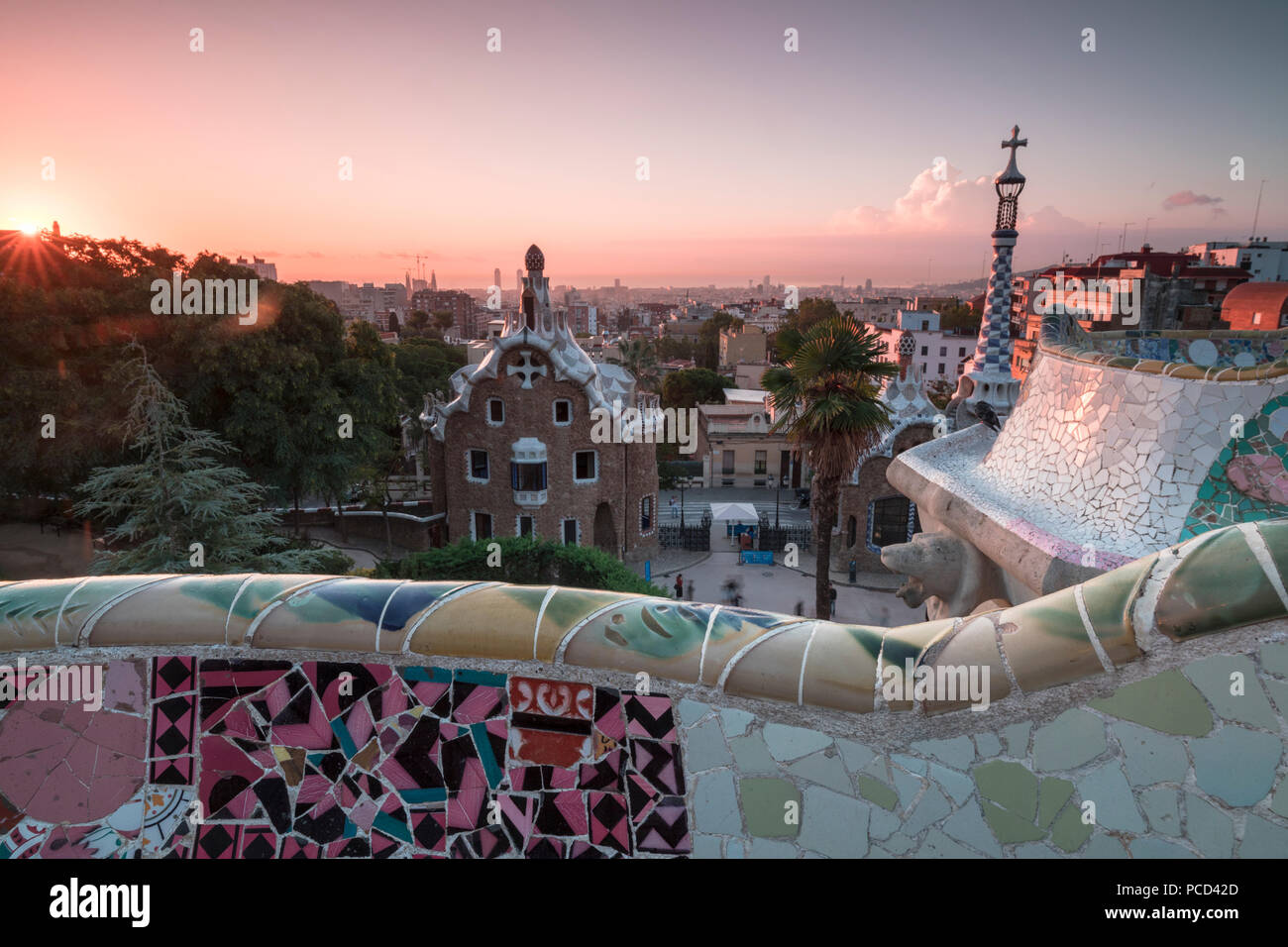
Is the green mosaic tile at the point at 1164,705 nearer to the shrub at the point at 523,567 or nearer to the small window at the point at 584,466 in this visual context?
the shrub at the point at 523,567

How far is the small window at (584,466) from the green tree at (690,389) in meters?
29.5

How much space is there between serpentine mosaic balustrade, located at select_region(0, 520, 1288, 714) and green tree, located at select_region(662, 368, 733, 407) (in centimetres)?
5134

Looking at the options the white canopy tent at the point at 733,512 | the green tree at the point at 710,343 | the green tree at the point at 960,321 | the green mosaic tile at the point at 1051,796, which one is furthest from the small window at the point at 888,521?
the green tree at the point at 960,321

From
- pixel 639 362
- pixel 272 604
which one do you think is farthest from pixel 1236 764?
pixel 639 362

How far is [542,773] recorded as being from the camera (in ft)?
10.5

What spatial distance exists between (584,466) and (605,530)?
2819 millimetres

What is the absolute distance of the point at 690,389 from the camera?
55.0 metres

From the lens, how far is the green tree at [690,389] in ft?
180

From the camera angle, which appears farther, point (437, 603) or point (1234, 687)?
point (437, 603)

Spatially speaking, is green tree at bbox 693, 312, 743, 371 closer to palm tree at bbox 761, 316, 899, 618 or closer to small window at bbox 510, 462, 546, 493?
small window at bbox 510, 462, 546, 493

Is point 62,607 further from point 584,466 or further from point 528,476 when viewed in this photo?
point 584,466

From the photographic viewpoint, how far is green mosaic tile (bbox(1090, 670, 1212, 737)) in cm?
253
